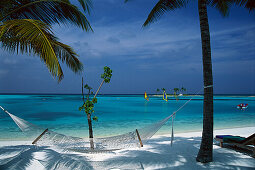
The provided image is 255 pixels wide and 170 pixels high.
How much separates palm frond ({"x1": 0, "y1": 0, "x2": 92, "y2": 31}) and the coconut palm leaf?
266mm

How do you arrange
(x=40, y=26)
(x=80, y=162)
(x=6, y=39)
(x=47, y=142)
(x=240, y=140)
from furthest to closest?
(x=240, y=140) < (x=47, y=142) < (x=80, y=162) < (x=6, y=39) < (x=40, y=26)

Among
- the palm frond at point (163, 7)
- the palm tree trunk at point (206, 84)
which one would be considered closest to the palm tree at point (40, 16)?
the palm frond at point (163, 7)

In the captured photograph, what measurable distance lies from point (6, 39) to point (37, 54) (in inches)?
14.7

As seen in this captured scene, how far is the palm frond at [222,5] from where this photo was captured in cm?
285

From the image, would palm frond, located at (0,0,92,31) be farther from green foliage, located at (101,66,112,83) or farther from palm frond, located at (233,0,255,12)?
palm frond, located at (233,0,255,12)

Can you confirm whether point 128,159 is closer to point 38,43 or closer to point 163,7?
point 38,43

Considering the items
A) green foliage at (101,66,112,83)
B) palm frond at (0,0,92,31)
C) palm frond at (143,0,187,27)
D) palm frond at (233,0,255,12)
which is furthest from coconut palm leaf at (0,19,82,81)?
palm frond at (233,0,255,12)

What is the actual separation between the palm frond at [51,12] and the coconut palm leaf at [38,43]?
266 millimetres

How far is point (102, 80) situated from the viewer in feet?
10.1

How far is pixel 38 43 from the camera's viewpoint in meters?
1.90

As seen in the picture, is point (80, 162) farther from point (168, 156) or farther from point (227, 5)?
point (227, 5)

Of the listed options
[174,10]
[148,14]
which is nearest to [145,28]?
[148,14]

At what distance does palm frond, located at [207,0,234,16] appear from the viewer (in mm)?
2854

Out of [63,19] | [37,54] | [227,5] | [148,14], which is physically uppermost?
[227,5]
